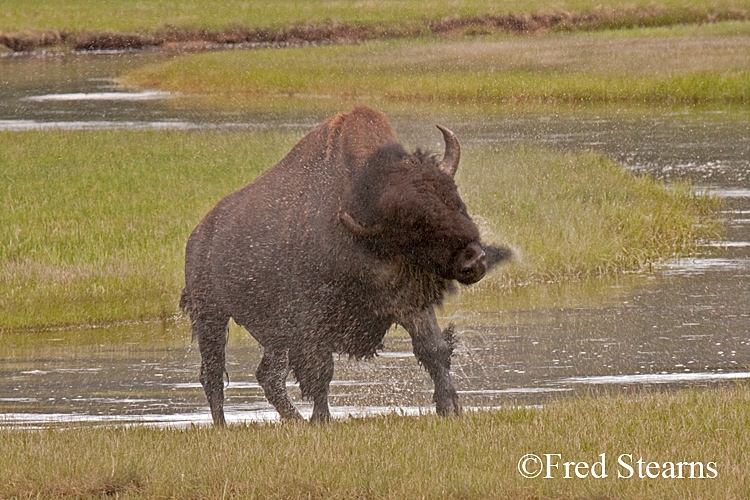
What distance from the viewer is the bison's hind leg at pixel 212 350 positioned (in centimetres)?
938

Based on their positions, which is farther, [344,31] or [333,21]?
[333,21]

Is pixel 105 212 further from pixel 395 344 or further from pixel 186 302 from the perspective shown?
pixel 186 302

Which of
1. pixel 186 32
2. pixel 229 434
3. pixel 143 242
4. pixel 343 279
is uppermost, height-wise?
pixel 343 279

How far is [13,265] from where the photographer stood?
49.4 ft

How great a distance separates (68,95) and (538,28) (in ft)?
78.0

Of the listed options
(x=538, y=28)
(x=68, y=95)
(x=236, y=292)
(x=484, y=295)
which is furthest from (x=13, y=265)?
(x=538, y=28)

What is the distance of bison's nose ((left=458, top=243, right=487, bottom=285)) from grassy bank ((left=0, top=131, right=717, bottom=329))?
740 cm

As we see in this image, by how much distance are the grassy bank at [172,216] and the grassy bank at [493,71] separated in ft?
46.4

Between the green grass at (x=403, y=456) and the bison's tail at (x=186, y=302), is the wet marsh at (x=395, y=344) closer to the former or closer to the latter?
the green grass at (x=403, y=456)

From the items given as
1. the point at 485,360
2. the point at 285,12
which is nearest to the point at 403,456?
the point at 485,360

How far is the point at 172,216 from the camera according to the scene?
18.3 m

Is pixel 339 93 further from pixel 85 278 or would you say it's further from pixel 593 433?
pixel 593 433

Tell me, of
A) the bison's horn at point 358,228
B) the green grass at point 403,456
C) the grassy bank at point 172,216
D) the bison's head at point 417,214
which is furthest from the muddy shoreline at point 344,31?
the green grass at point 403,456

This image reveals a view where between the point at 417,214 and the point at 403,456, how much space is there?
4.82ft
